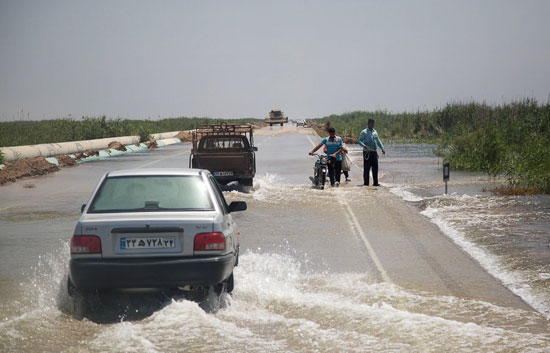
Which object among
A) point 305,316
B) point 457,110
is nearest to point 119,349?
point 305,316

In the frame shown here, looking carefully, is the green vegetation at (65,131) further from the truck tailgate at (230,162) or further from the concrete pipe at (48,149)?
the truck tailgate at (230,162)

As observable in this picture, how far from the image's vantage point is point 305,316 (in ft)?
26.1

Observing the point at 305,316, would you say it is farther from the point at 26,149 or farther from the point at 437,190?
the point at 26,149

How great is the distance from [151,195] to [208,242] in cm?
128

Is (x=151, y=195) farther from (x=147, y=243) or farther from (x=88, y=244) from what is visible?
(x=88, y=244)

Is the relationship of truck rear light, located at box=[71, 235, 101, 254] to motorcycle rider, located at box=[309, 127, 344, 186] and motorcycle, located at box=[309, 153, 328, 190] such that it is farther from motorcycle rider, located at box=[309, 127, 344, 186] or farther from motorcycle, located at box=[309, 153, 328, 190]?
motorcycle rider, located at box=[309, 127, 344, 186]

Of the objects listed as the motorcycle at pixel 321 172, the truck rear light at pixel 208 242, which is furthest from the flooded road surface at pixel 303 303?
the motorcycle at pixel 321 172

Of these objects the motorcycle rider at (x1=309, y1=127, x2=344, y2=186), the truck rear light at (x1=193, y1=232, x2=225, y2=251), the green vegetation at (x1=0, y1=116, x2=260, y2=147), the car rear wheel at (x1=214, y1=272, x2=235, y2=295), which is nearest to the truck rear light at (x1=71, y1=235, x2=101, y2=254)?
the truck rear light at (x1=193, y1=232, x2=225, y2=251)

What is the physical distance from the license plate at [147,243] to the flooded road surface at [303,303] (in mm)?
572

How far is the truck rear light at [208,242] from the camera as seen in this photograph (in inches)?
318

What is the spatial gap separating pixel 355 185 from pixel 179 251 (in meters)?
16.3

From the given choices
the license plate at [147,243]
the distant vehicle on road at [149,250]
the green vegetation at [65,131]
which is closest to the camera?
the distant vehicle on road at [149,250]

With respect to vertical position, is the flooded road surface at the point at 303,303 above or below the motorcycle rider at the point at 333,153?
below

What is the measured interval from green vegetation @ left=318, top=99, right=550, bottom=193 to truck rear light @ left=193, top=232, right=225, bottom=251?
1461 cm
